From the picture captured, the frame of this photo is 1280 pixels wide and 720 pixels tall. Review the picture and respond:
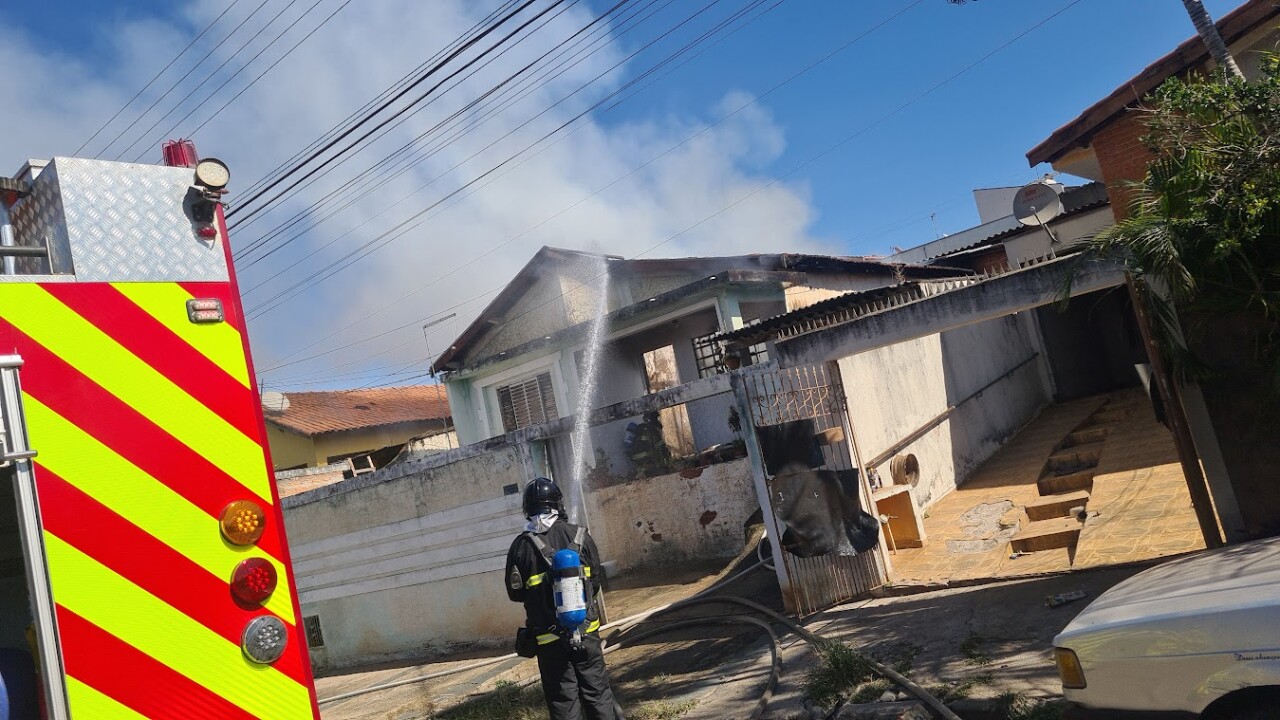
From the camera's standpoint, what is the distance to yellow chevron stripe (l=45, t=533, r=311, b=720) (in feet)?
7.43

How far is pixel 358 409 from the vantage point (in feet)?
96.8

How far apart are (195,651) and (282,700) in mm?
297

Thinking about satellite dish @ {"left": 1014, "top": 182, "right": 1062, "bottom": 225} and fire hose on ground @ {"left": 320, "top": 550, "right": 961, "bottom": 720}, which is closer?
fire hose on ground @ {"left": 320, "top": 550, "right": 961, "bottom": 720}

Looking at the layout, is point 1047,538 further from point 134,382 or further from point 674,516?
point 134,382

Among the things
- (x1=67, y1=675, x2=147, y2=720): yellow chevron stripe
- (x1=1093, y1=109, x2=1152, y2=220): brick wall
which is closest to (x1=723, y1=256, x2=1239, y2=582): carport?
(x1=1093, y1=109, x2=1152, y2=220): brick wall

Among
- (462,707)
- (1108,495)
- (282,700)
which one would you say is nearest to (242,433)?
(282,700)

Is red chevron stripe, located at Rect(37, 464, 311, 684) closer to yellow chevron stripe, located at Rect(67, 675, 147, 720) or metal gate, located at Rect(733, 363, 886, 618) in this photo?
yellow chevron stripe, located at Rect(67, 675, 147, 720)

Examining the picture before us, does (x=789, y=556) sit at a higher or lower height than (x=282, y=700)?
lower

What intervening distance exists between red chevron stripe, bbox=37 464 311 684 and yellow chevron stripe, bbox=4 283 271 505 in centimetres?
22

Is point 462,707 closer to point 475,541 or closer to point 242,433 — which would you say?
point 475,541

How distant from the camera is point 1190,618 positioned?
3156 millimetres

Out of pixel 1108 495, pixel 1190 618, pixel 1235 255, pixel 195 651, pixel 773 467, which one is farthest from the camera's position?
pixel 1108 495

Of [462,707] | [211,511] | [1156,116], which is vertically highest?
[1156,116]

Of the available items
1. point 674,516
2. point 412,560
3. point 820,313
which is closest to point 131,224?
Result: point 412,560
